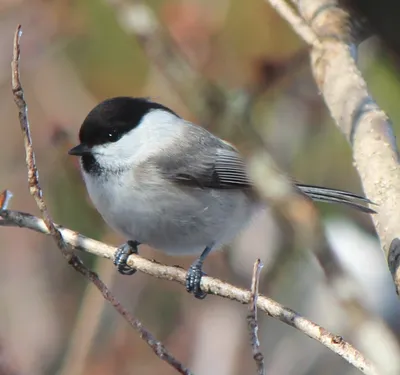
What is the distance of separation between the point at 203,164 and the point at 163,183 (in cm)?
24

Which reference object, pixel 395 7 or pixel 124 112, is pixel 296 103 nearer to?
pixel 124 112

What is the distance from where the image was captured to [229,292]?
136 cm

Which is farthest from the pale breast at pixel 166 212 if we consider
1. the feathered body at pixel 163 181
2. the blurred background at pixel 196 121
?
the blurred background at pixel 196 121

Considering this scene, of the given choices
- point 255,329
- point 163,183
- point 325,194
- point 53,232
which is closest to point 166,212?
point 163,183

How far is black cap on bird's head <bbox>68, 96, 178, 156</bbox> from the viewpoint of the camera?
2.00 m

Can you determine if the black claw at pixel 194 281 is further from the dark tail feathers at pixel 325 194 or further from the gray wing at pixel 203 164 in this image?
the dark tail feathers at pixel 325 194

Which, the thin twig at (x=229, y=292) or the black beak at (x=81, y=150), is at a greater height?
the black beak at (x=81, y=150)

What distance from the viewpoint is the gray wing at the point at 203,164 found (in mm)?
2135

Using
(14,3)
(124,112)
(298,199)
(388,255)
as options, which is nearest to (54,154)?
(14,3)

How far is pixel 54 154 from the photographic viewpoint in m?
3.04

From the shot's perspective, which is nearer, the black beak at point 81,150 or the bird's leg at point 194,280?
the bird's leg at point 194,280

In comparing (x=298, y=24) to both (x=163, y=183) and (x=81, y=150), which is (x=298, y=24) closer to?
(x=163, y=183)

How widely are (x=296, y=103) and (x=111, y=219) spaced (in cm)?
113

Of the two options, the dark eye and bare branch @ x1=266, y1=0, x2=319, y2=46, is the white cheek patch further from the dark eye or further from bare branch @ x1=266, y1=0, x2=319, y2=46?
bare branch @ x1=266, y1=0, x2=319, y2=46
